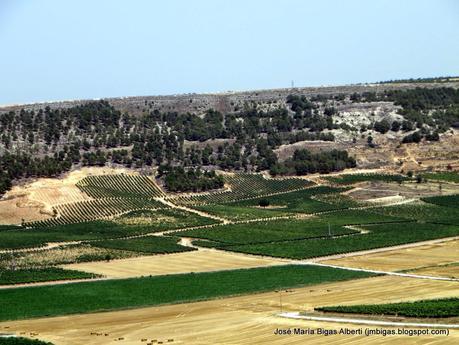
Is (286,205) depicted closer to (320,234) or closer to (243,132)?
(320,234)

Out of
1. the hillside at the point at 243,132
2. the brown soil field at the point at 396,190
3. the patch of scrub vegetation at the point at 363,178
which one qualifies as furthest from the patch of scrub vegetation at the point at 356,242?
the hillside at the point at 243,132

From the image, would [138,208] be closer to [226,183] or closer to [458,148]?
[226,183]

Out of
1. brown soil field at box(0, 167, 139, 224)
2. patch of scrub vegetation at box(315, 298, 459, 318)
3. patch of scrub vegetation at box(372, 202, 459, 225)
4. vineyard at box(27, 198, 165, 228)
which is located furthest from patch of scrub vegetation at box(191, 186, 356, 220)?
patch of scrub vegetation at box(315, 298, 459, 318)

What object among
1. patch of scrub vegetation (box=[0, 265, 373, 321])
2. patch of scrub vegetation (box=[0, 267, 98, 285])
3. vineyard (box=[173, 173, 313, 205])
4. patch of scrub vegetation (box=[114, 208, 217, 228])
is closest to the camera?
patch of scrub vegetation (box=[0, 265, 373, 321])

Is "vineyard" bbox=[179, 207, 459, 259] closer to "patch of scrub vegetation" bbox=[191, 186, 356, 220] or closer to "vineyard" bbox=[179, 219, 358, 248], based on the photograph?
"vineyard" bbox=[179, 219, 358, 248]

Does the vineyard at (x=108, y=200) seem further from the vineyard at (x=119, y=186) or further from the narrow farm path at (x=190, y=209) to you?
the narrow farm path at (x=190, y=209)

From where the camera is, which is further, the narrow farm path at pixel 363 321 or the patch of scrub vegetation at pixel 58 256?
the patch of scrub vegetation at pixel 58 256

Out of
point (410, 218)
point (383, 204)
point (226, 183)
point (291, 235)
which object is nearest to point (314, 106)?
point (226, 183)
